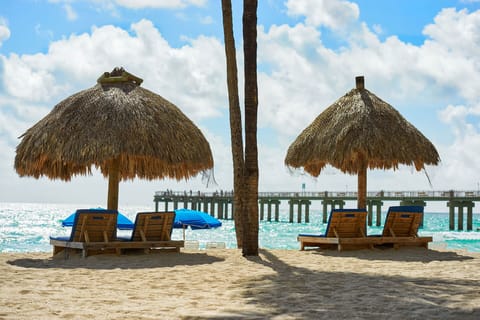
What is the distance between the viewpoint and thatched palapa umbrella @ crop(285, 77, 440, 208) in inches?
449

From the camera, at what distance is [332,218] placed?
34.4ft

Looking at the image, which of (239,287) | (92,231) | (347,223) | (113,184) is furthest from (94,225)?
(347,223)

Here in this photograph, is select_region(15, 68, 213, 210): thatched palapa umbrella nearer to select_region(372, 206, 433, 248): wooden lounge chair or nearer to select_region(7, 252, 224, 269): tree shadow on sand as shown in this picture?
select_region(7, 252, 224, 269): tree shadow on sand

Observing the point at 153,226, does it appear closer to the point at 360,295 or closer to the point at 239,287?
the point at 239,287

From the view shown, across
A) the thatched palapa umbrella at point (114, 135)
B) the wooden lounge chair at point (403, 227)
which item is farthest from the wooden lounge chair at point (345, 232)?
the thatched palapa umbrella at point (114, 135)

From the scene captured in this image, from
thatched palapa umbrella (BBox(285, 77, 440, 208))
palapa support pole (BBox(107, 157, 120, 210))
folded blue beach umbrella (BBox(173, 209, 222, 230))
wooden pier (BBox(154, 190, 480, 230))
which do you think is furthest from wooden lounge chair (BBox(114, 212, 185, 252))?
wooden pier (BBox(154, 190, 480, 230))

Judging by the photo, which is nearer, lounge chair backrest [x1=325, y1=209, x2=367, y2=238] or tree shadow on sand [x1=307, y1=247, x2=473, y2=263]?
tree shadow on sand [x1=307, y1=247, x2=473, y2=263]

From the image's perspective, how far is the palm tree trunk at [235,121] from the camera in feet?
38.4

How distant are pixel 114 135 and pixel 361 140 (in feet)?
15.2

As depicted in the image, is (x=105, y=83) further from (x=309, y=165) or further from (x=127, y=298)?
(x=127, y=298)

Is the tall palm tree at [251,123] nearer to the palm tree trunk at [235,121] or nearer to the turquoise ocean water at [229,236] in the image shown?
the palm tree trunk at [235,121]

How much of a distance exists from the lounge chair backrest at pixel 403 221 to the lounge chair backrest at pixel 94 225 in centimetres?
497

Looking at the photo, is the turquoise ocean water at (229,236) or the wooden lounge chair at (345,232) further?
the turquoise ocean water at (229,236)

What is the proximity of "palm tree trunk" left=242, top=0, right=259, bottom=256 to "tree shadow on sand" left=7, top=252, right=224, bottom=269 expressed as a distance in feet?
2.29
